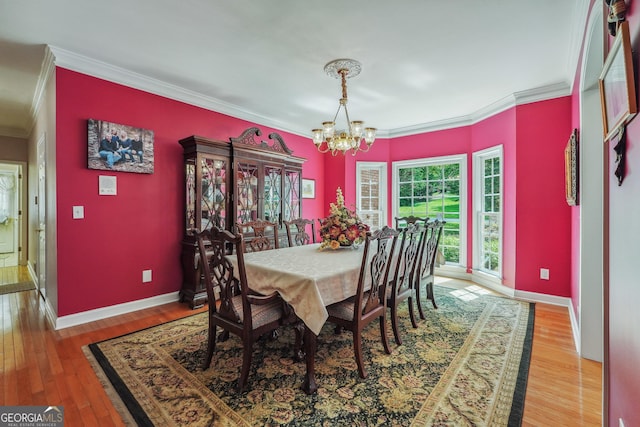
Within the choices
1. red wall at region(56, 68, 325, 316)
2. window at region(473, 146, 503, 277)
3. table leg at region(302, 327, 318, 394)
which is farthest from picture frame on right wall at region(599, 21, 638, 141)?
red wall at region(56, 68, 325, 316)

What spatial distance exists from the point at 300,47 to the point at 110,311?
3315 mm

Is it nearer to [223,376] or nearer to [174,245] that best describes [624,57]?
[223,376]

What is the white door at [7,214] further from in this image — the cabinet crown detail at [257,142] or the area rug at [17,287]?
the cabinet crown detail at [257,142]

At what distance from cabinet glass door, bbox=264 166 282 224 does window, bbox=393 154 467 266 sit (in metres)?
2.32

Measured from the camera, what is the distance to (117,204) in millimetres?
3086

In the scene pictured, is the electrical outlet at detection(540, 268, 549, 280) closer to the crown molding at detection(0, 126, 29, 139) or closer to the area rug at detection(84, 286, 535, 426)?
the area rug at detection(84, 286, 535, 426)

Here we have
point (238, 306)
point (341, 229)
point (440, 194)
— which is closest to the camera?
point (238, 306)

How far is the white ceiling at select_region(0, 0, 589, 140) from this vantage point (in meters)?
2.09

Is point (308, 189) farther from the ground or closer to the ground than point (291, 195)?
farther from the ground

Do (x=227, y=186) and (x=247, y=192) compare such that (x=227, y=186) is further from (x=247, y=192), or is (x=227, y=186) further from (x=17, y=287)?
(x=17, y=287)

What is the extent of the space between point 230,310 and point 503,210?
3.90m

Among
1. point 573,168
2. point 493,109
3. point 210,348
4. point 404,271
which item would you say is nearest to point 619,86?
point 404,271

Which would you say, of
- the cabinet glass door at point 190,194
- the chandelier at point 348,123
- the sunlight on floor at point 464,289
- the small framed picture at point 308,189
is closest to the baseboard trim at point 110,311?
the cabinet glass door at point 190,194

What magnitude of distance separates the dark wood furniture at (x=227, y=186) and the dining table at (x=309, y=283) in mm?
1182
